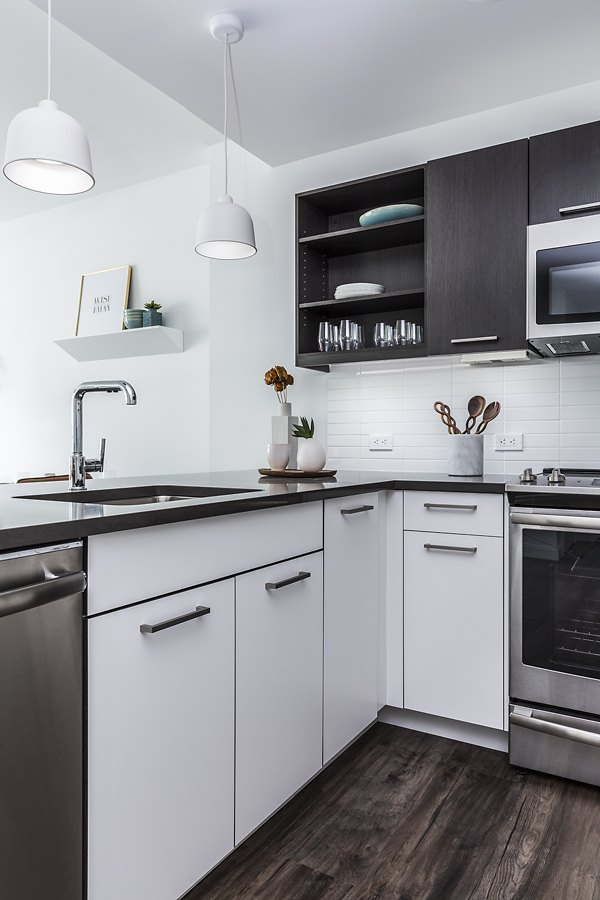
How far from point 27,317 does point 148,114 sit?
2.23 meters

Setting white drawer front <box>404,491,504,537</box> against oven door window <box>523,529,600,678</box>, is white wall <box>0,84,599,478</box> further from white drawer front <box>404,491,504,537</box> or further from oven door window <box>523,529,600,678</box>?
oven door window <box>523,529,600,678</box>

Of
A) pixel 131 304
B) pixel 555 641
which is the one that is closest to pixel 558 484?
pixel 555 641

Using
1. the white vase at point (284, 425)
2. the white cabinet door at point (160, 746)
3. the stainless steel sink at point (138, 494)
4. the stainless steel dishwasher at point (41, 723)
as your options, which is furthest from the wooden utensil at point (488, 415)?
the stainless steel dishwasher at point (41, 723)

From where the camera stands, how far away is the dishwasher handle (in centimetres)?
97

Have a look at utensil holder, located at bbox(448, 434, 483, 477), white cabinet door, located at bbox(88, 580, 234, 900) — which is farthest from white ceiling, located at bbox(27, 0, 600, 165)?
white cabinet door, located at bbox(88, 580, 234, 900)

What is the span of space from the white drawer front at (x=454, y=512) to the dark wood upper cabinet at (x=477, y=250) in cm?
65

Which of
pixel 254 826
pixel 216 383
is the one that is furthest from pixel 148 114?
pixel 254 826

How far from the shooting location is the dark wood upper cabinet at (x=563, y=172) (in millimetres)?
2299

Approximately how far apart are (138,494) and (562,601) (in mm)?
1372

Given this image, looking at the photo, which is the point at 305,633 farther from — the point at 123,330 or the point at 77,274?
the point at 77,274

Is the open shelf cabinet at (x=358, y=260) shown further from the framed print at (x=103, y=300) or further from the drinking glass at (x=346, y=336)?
the framed print at (x=103, y=300)

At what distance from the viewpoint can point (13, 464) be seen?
515 centimetres

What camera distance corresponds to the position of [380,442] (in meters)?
3.07

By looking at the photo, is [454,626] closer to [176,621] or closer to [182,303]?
[176,621]
